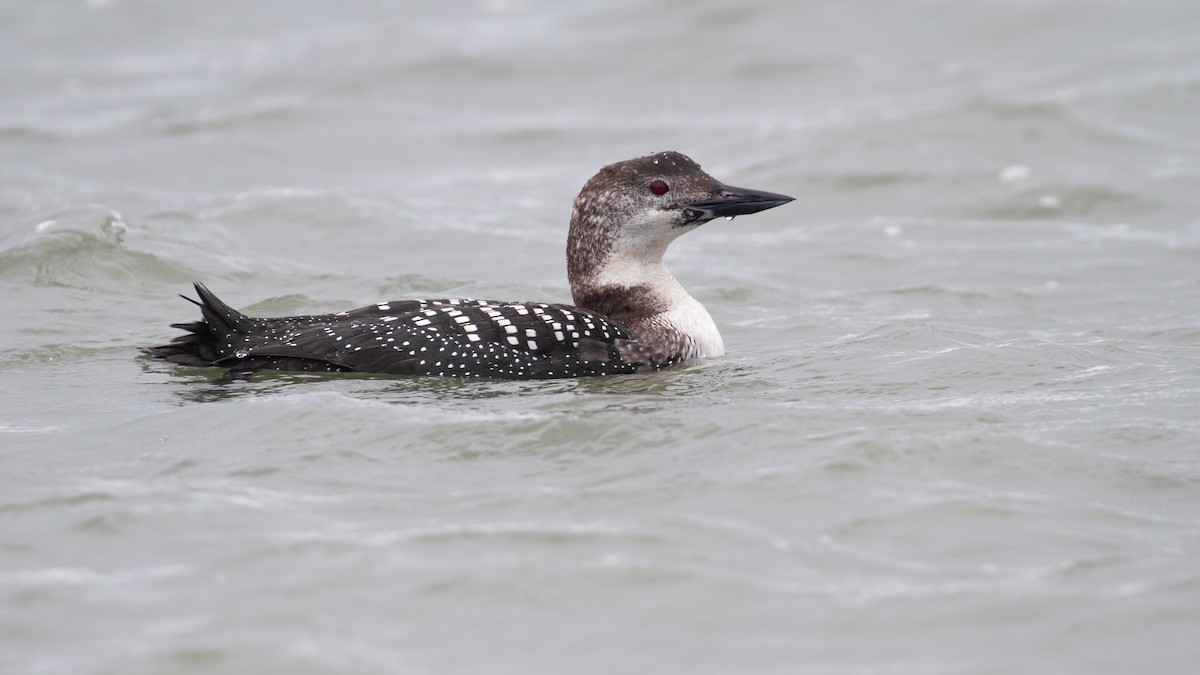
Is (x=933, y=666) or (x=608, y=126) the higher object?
(x=608, y=126)

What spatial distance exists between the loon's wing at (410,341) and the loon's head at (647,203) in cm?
62

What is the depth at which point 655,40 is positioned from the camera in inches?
563

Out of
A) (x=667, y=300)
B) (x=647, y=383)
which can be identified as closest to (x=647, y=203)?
(x=667, y=300)

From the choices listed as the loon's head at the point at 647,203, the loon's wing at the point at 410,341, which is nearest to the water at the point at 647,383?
the loon's wing at the point at 410,341

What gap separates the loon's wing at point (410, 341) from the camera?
5.86 m

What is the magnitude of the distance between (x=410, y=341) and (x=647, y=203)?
4.37 feet

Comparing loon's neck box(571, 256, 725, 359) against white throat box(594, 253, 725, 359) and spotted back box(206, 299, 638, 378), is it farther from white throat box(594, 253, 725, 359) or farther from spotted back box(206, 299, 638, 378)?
spotted back box(206, 299, 638, 378)

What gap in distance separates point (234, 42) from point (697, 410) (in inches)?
446

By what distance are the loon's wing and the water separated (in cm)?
11

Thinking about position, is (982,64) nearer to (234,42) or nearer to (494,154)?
(494,154)

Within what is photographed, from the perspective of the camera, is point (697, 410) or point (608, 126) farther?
point (608, 126)

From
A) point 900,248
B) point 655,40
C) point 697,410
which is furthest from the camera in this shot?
point 655,40

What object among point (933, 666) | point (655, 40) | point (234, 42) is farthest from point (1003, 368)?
point (234, 42)

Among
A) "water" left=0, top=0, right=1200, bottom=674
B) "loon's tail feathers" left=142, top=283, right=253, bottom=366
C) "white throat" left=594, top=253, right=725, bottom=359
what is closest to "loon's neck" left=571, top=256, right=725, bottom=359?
"white throat" left=594, top=253, right=725, bottom=359
